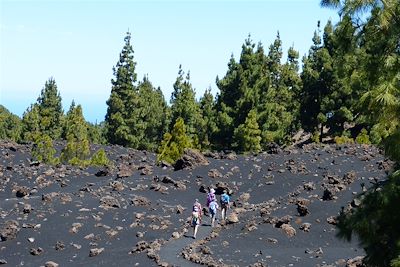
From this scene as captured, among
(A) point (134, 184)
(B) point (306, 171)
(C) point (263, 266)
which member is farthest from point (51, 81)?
(C) point (263, 266)

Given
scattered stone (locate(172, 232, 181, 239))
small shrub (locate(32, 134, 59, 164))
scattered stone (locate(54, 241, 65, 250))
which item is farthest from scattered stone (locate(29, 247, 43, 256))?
small shrub (locate(32, 134, 59, 164))

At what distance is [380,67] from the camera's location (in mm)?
10570

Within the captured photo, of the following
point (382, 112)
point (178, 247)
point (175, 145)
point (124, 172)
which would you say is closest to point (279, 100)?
point (175, 145)

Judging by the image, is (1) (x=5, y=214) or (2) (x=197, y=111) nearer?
(1) (x=5, y=214)

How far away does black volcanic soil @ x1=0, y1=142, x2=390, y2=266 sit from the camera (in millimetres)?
21984

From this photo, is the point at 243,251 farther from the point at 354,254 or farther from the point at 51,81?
the point at 51,81

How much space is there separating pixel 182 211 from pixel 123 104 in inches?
1522

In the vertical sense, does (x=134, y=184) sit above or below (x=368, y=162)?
below

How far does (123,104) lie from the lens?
220 ft

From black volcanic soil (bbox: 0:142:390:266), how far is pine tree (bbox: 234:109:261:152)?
761 centimetres

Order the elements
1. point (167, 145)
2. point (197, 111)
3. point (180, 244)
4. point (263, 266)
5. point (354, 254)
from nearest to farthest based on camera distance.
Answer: point (263, 266) → point (354, 254) → point (180, 244) → point (167, 145) → point (197, 111)

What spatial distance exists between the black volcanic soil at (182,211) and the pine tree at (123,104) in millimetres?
22921

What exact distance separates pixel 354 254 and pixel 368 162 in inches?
710

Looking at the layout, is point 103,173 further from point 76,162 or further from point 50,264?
point 50,264
